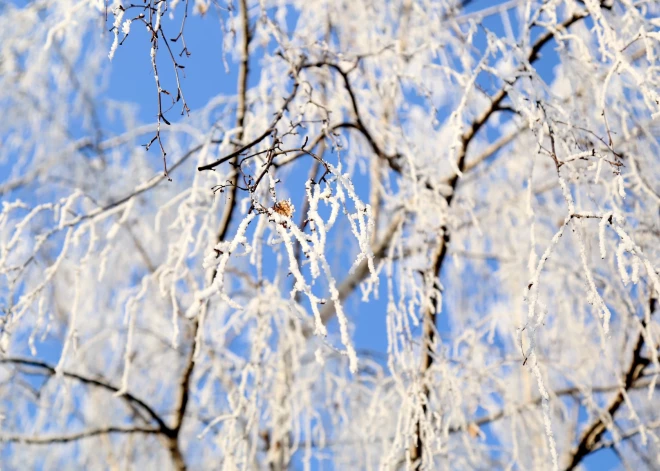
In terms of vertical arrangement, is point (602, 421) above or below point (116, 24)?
below

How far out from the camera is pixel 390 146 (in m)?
2.05

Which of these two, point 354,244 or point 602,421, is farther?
point 354,244

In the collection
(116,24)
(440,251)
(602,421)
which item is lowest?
(602,421)

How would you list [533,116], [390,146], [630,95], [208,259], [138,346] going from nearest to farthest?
1. [208,259]
2. [533,116]
3. [630,95]
4. [390,146]
5. [138,346]

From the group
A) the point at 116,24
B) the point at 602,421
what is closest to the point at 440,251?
the point at 602,421

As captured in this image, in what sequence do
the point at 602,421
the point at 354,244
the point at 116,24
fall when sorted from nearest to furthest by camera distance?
the point at 116,24, the point at 602,421, the point at 354,244

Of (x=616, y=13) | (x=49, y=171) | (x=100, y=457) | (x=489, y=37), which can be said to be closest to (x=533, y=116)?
(x=489, y=37)

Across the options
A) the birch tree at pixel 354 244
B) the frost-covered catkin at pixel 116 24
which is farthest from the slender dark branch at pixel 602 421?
the frost-covered catkin at pixel 116 24

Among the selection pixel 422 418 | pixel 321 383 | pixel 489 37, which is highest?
pixel 489 37

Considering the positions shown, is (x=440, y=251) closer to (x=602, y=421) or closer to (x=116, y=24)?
(x=602, y=421)

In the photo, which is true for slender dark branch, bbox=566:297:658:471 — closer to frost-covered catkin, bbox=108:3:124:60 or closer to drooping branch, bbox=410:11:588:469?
drooping branch, bbox=410:11:588:469

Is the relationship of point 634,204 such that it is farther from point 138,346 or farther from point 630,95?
point 138,346

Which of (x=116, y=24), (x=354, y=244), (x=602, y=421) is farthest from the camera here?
(x=354, y=244)

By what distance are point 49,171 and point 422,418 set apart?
206 centimetres
